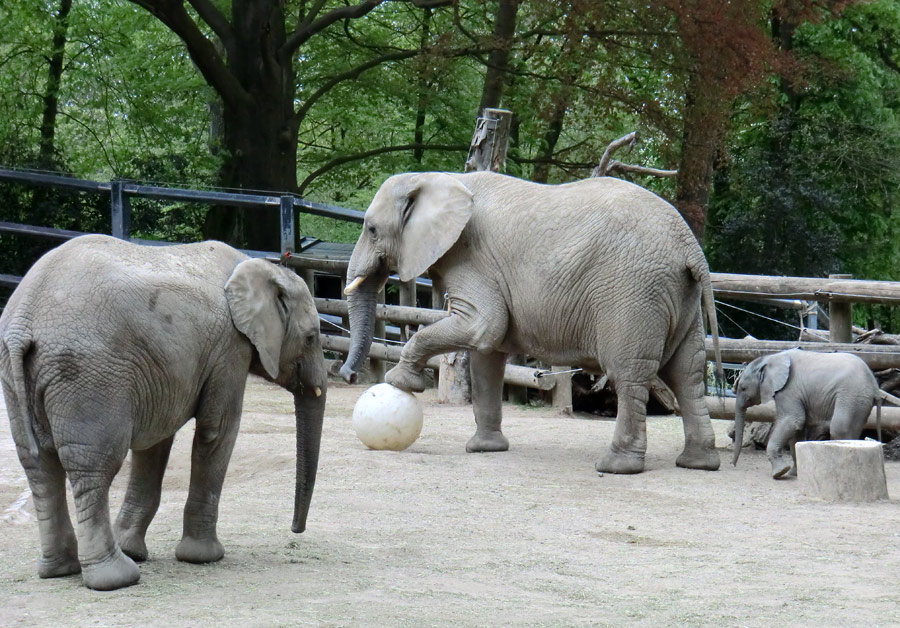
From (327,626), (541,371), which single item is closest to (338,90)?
(541,371)

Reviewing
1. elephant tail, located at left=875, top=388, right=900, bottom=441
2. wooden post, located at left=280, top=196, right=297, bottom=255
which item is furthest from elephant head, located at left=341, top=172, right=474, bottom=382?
wooden post, located at left=280, top=196, right=297, bottom=255

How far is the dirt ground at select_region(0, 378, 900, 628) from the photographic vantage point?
4598 mm

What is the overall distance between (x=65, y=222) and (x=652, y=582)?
13.7 metres

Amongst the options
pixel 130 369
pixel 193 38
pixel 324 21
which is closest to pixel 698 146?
pixel 324 21

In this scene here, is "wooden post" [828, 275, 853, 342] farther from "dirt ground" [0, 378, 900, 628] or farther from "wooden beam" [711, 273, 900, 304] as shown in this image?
"dirt ground" [0, 378, 900, 628]

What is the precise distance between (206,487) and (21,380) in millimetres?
1074

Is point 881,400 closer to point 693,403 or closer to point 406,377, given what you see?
point 693,403

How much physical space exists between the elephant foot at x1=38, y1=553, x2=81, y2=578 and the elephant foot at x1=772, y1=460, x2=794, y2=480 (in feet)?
15.5

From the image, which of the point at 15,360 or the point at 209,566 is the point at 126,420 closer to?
the point at 15,360

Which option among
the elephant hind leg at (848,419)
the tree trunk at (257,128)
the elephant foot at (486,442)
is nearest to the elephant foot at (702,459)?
the elephant hind leg at (848,419)

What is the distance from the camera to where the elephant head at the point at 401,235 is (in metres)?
8.73

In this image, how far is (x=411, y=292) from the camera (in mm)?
13609

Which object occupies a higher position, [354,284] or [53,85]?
[53,85]

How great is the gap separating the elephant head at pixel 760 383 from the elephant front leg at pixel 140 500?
4.28 metres
